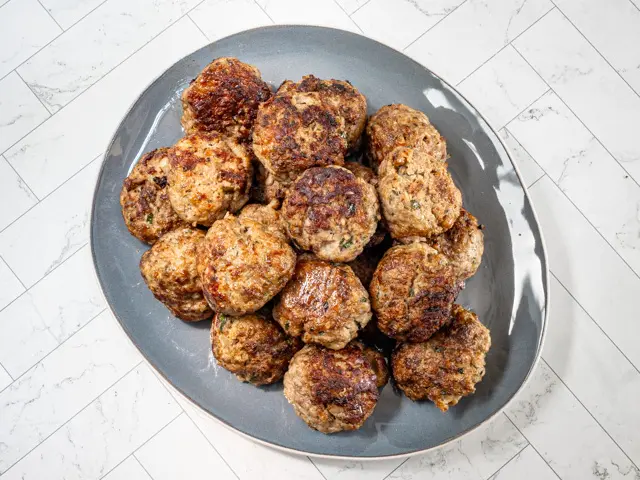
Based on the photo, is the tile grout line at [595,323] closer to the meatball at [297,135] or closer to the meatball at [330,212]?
the meatball at [330,212]

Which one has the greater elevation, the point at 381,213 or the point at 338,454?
the point at 381,213

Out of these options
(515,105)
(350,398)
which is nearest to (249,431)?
(350,398)

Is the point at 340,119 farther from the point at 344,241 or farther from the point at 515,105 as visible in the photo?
the point at 515,105

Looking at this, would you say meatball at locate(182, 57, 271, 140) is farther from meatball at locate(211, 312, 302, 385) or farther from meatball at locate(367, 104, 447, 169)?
meatball at locate(211, 312, 302, 385)

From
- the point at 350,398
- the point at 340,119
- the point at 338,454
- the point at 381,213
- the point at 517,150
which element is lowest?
the point at 338,454

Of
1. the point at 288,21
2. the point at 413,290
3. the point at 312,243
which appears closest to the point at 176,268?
the point at 312,243

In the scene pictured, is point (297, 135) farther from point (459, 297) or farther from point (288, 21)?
point (288, 21)

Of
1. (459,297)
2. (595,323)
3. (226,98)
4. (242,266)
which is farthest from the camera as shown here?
(595,323)
